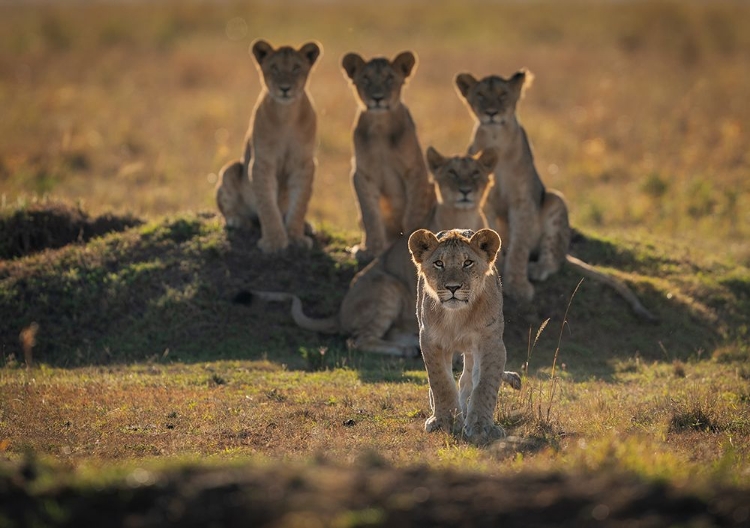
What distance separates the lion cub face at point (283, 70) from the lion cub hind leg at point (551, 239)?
100 inches

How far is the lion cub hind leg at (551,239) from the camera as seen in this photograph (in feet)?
38.1

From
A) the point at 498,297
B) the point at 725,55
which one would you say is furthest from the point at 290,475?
the point at 725,55

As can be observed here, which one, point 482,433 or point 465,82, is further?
point 465,82

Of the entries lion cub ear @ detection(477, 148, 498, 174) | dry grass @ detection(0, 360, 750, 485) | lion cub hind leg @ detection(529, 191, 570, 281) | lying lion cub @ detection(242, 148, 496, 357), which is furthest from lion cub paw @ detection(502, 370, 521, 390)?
lion cub hind leg @ detection(529, 191, 570, 281)

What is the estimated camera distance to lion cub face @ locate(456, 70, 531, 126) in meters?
11.2

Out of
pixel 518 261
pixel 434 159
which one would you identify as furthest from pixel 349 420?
pixel 518 261

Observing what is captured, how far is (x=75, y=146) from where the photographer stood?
19.2m

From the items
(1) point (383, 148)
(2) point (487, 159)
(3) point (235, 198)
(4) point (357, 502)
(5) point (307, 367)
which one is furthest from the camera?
(3) point (235, 198)

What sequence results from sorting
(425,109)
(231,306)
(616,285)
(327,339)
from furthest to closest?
(425,109) → (616,285) → (231,306) → (327,339)

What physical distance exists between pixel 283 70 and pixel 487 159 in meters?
2.28

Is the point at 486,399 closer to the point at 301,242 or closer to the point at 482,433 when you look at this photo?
the point at 482,433

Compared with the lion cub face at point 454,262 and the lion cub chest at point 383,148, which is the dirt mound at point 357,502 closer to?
the lion cub face at point 454,262

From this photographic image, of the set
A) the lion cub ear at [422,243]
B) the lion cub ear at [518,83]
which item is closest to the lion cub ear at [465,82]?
the lion cub ear at [518,83]

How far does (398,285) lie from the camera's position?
419 inches
